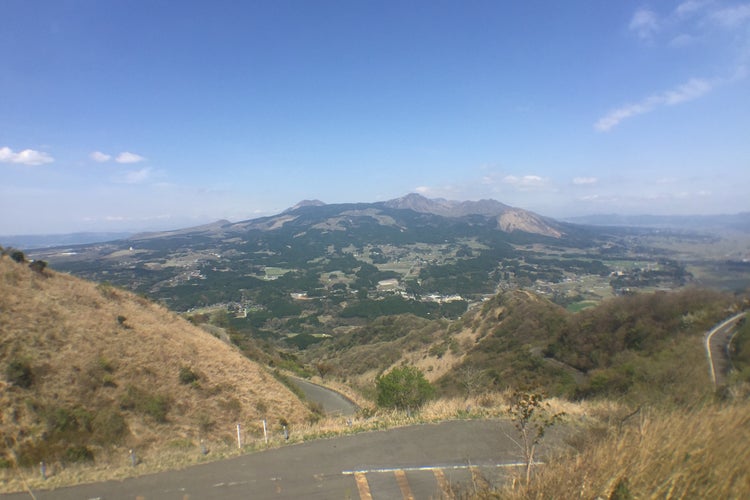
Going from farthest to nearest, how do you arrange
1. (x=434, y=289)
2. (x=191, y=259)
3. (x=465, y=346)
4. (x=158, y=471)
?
(x=191, y=259) → (x=434, y=289) → (x=465, y=346) → (x=158, y=471)

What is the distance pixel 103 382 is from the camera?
11547 millimetres

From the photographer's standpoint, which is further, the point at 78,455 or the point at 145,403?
the point at 145,403

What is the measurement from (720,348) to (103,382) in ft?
81.2

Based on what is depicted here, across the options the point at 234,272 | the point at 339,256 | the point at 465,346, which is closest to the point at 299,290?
the point at 234,272

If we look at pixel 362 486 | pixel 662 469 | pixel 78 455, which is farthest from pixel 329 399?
pixel 662 469

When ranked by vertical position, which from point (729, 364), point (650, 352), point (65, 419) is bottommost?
point (650, 352)

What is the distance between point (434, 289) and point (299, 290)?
37432mm

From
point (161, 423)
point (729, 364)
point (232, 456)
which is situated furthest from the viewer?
point (729, 364)

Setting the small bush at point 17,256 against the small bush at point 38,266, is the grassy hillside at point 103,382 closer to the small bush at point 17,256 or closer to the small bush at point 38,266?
the small bush at point 38,266

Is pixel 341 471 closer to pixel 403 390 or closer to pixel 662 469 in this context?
pixel 662 469

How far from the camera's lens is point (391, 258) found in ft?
471

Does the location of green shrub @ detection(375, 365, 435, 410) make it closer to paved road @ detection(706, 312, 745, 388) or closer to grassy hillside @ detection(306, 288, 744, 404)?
grassy hillside @ detection(306, 288, 744, 404)

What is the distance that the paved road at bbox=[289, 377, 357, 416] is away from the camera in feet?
59.2

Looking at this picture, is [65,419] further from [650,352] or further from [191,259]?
[191,259]
